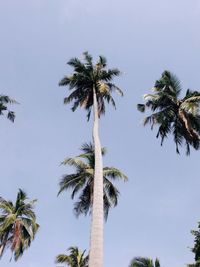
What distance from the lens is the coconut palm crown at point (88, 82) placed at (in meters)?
30.5

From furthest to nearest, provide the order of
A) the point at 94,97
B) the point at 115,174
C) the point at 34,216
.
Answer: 1. the point at 34,216
2. the point at 115,174
3. the point at 94,97

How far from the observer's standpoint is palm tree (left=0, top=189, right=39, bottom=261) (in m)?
40.7

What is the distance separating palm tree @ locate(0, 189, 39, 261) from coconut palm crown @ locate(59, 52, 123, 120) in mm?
17283

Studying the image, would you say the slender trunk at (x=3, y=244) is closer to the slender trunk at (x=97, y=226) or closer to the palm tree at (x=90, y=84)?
the palm tree at (x=90, y=84)

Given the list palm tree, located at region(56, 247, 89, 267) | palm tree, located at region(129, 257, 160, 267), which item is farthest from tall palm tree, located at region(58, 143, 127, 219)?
palm tree, located at region(56, 247, 89, 267)

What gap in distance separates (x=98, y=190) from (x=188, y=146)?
13394mm

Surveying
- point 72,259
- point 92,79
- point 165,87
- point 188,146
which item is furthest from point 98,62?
point 72,259

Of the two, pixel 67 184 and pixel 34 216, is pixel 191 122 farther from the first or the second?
pixel 34 216

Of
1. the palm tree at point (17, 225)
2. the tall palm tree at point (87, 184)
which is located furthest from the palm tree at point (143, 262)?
the palm tree at point (17, 225)

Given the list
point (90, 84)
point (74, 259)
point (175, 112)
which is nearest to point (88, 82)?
point (90, 84)

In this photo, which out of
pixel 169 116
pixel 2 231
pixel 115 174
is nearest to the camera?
pixel 169 116

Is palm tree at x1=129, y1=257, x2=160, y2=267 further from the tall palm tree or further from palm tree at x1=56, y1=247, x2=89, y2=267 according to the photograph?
palm tree at x1=56, y1=247, x2=89, y2=267

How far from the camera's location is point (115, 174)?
3344 centimetres

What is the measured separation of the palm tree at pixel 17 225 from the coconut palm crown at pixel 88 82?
17283 mm
